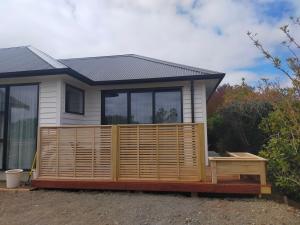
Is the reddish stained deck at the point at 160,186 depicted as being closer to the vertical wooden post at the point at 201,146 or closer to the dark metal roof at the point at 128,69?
the vertical wooden post at the point at 201,146

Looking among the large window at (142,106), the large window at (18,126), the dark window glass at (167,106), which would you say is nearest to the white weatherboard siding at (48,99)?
the large window at (18,126)

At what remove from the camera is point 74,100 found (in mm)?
9523

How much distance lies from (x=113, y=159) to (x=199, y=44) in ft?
33.7

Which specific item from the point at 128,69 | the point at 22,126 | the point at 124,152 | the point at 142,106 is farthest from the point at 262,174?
the point at 22,126

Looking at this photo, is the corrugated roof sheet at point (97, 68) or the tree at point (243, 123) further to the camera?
the tree at point (243, 123)

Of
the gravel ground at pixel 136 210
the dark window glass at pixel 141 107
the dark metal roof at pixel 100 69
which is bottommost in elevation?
the gravel ground at pixel 136 210

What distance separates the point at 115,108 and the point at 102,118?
0.54m

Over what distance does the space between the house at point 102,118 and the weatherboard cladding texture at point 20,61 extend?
0.04 meters

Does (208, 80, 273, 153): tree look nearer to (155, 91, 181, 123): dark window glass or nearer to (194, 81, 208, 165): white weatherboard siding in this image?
(194, 81, 208, 165): white weatherboard siding

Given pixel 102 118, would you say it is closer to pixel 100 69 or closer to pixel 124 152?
Answer: pixel 100 69

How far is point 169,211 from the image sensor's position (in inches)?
214

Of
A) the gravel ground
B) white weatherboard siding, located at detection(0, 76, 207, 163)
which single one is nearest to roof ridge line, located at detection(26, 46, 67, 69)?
white weatherboard siding, located at detection(0, 76, 207, 163)

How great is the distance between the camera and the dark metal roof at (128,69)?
373 inches

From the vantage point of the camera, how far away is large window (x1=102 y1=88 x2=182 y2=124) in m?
9.55
